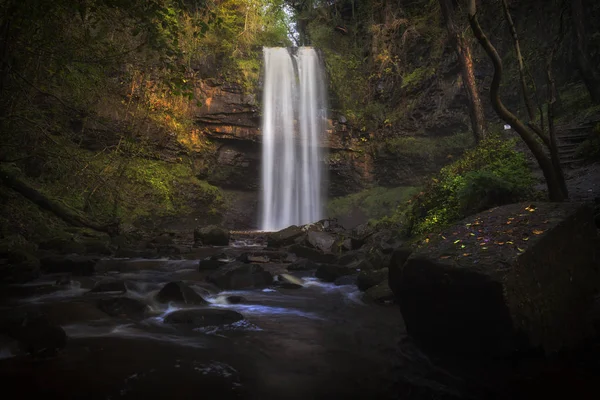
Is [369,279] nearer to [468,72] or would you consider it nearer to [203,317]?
[203,317]

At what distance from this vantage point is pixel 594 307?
403 cm

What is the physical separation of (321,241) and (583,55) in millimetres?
11276

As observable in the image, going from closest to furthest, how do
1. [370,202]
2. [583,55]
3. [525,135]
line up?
1. [525,135]
2. [583,55]
3. [370,202]

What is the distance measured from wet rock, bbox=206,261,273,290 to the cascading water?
1342 cm

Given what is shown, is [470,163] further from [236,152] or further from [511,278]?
[236,152]

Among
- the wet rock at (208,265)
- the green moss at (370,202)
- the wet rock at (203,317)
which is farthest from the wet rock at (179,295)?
the green moss at (370,202)

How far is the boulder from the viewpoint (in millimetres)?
14539

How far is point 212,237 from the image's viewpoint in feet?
47.7

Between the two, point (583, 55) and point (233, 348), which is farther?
point (583, 55)

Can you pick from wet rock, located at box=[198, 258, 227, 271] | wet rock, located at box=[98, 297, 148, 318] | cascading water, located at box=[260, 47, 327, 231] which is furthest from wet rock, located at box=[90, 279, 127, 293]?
cascading water, located at box=[260, 47, 327, 231]

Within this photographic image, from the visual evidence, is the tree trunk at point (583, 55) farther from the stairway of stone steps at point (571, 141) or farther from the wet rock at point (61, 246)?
the wet rock at point (61, 246)

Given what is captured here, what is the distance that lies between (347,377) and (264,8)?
25.0 metres

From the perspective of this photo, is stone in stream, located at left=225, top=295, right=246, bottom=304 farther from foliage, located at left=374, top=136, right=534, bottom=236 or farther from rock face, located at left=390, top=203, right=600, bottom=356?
foliage, located at left=374, top=136, right=534, bottom=236

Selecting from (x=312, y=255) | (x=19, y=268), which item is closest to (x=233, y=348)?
(x=19, y=268)
